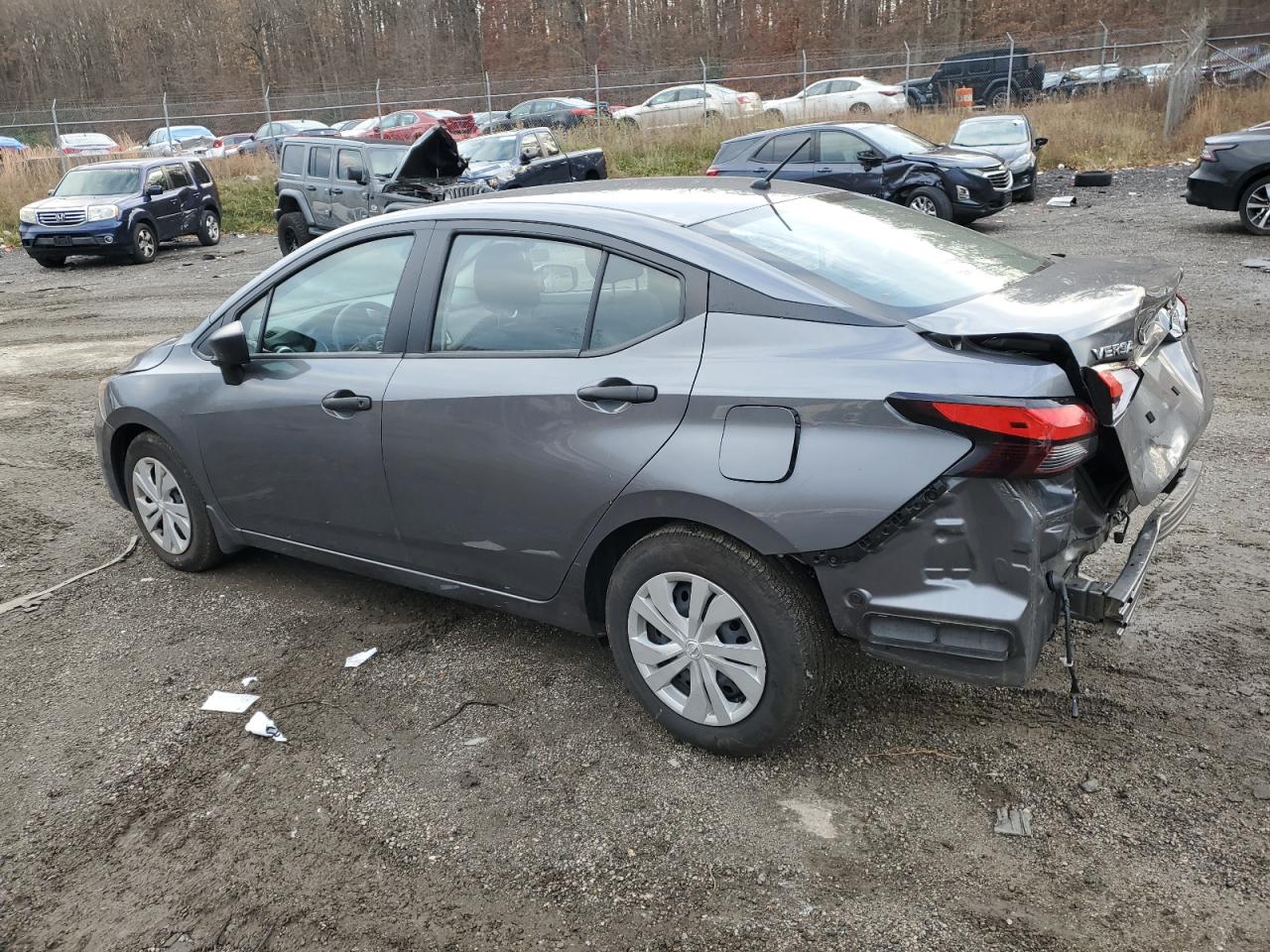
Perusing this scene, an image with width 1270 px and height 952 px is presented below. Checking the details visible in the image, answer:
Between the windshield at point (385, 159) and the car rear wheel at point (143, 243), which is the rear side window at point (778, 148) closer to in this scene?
the windshield at point (385, 159)

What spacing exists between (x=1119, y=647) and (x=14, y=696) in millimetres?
4063

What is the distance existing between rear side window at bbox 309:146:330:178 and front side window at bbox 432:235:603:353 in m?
13.9

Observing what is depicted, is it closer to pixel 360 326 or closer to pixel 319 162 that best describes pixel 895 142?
pixel 319 162

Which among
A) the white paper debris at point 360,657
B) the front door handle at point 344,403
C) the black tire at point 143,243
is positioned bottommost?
the white paper debris at point 360,657

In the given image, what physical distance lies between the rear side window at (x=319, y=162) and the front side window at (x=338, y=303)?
13143 mm

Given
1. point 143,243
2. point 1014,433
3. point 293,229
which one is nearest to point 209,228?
point 143,243

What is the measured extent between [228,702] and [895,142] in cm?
1448

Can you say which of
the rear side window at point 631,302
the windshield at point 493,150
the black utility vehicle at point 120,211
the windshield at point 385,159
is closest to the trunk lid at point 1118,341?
the rear side window at point 631,302

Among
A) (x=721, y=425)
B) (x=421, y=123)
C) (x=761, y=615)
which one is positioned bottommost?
(x=761, y=615)

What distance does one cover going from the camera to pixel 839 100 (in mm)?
30109

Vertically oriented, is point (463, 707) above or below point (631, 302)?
below

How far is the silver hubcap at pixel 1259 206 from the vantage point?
41.5ft

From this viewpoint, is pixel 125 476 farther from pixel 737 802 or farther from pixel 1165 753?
pixel 1165 753

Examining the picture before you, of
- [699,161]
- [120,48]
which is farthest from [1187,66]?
[120,48]
